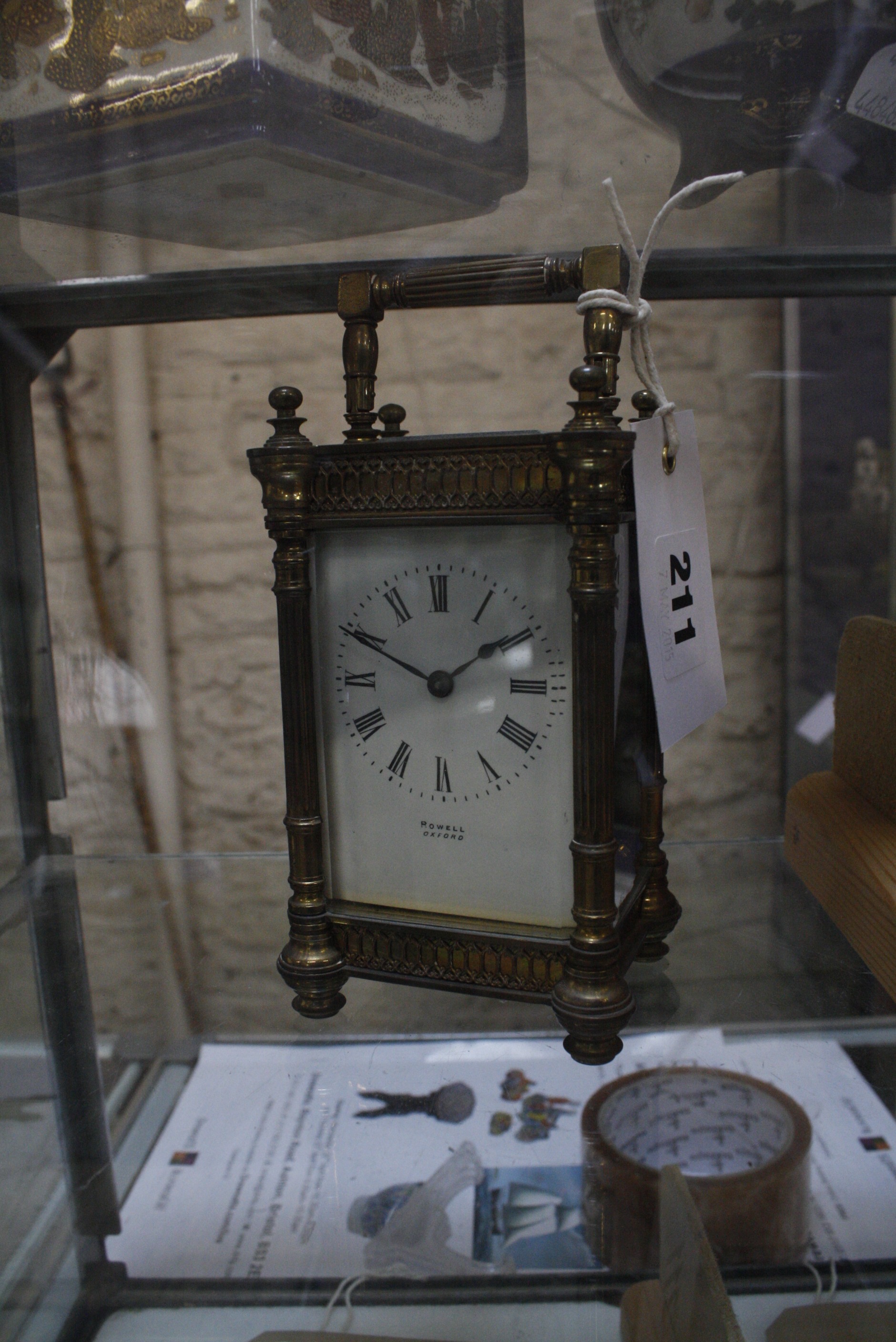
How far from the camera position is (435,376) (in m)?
1.41

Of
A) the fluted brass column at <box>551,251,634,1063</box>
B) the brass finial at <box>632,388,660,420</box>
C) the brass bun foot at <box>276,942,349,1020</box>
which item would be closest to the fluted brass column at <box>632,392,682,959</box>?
the brass finial at <box>632,388,660,420</box>

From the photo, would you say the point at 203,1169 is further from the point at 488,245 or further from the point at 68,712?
the point at 488,245

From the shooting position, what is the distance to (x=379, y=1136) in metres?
0.81

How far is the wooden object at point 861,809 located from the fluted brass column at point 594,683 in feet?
0.62

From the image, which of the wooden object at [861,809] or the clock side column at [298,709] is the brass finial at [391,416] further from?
the wooden object at [861,809]

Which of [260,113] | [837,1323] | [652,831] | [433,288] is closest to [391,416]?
[433,288]

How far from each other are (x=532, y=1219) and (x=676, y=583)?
479 millimetres

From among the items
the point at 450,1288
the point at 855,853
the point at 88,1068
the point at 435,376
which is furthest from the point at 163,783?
the point at 855,853

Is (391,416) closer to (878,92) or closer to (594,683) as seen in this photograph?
(594,683)

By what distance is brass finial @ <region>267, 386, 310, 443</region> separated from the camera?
2.15ft

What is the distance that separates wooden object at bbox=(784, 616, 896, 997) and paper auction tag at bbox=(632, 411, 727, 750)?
111mm

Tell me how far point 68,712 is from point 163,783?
11.0 inches

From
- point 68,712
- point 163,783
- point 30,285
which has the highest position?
point 30,285

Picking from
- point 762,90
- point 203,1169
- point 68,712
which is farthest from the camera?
point 68,712
